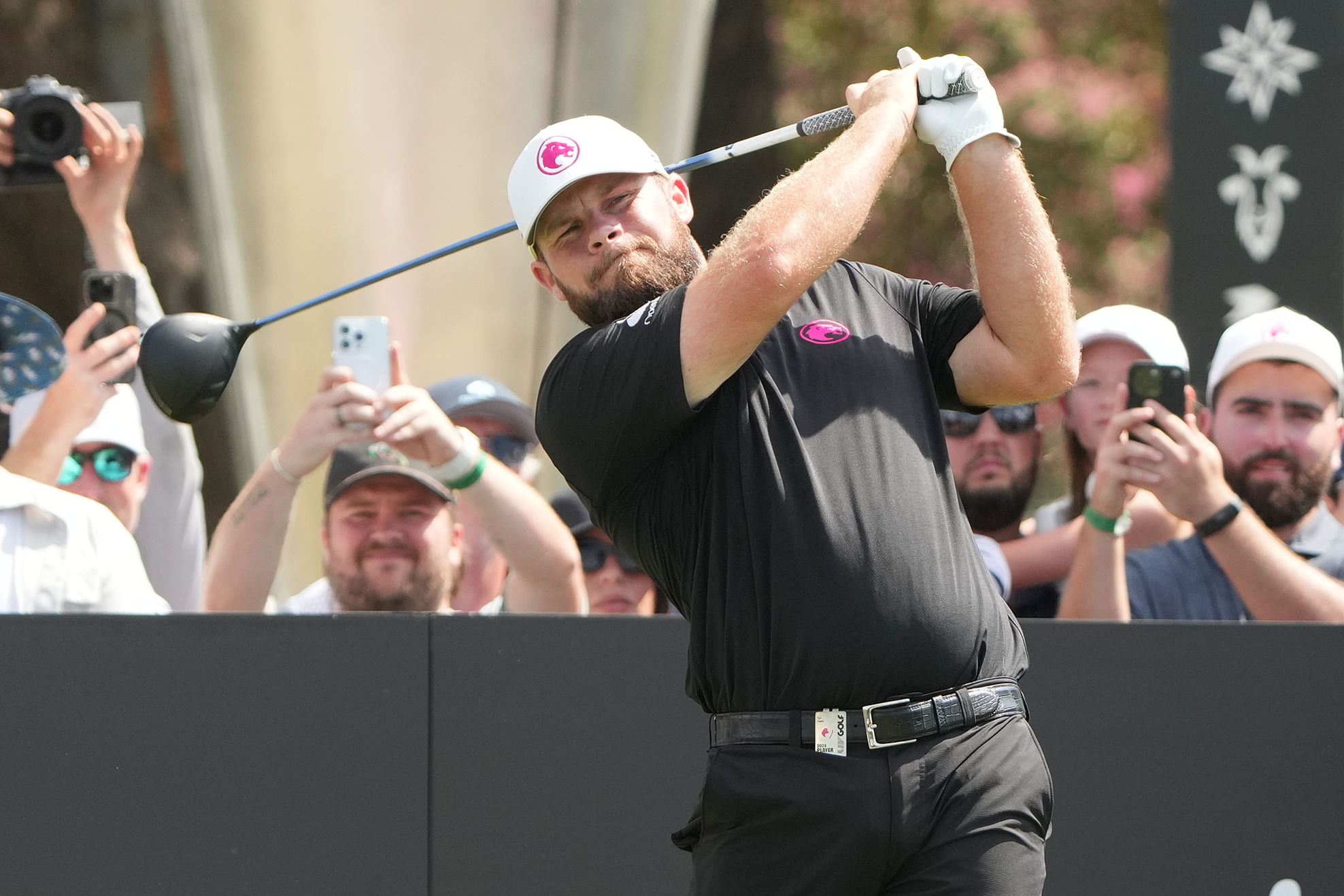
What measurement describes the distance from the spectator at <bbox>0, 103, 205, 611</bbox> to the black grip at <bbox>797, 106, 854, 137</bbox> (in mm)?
2024

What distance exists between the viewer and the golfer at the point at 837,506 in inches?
81.2

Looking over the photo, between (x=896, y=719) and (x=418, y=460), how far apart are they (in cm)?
166

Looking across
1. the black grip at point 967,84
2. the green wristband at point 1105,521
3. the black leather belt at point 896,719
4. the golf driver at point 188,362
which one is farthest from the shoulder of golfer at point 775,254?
the green wristband at point 1105,521

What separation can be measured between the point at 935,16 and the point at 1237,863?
434cm

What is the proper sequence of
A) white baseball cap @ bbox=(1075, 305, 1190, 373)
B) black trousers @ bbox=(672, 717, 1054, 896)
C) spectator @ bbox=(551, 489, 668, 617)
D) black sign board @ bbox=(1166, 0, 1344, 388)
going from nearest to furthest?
black trousers @ bbox=(672, 717, 1054, 896), white baseball cap @ bbox=(1075, 305, 1190, 373), spectator @ bbox=(551, 489, 668, 617), black sign board @ bbox=(1166, 0, 1344, 388)

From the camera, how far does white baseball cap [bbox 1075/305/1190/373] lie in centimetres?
374

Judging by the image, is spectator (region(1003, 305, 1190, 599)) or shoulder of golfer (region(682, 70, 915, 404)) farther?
spectator (region(1003, 305, 1190, 599))

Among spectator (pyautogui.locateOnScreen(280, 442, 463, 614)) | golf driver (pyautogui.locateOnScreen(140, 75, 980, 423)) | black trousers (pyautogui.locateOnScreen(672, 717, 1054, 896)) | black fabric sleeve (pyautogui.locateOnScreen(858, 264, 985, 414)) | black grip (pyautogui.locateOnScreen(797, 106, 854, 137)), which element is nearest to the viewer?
black trousers (pyautogui.locateOnScreen(672, 717, 1054, 896))

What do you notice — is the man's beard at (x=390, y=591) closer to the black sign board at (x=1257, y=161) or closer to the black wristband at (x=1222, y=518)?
the black wristband at (x=1222, y=518)

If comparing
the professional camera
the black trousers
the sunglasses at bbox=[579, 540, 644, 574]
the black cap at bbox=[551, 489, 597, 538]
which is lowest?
the black trousers

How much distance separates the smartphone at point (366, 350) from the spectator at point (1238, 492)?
1.67m

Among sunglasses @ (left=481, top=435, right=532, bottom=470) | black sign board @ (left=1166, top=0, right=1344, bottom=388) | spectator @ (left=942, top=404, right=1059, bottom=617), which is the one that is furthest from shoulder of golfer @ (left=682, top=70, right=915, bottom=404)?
black sign board @ (left=1166, top=0, right=1344, bottom=388)

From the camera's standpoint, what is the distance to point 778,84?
5.63 meters

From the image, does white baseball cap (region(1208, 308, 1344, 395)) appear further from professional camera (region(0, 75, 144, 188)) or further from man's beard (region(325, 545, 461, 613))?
professional camera (region(0, 75, 144, 188))
